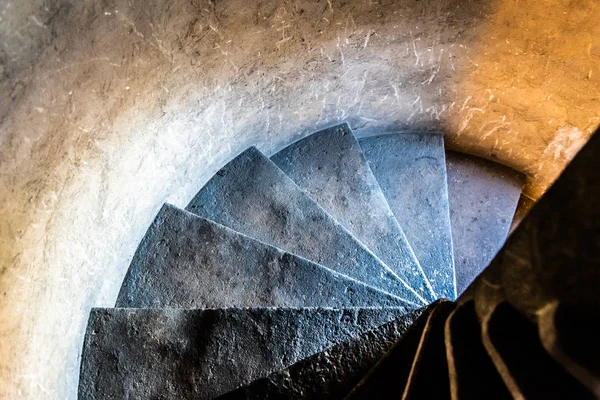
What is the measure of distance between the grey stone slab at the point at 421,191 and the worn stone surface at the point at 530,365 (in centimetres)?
222

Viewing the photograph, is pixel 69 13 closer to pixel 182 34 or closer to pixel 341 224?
pixel 182 34

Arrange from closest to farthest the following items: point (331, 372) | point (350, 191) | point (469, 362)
Answer: 1. point (469, 362)
2. point (331, 372)
3. point (350, 191)

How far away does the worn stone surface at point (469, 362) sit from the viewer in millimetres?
1106

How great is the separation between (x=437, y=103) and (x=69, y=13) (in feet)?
7.70

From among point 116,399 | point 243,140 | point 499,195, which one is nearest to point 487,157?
point 499,195

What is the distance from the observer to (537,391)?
0.99 meters

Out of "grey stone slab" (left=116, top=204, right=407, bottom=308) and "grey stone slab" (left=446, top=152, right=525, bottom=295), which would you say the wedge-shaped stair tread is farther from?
"grey stone slab" (left=446, top=152, right=525, bottom=295)

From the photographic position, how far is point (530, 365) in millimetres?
1006

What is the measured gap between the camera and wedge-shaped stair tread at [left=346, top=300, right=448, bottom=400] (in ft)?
4.54

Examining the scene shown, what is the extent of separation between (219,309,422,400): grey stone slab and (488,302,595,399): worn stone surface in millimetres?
528

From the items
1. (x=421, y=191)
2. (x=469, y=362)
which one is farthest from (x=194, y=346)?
(x=421, y=191)

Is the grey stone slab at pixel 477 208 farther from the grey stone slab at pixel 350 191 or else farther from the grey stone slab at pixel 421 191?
the grey stone slab at pixel 350 191

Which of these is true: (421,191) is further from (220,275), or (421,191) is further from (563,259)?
(563,259)

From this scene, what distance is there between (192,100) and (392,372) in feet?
5.14
